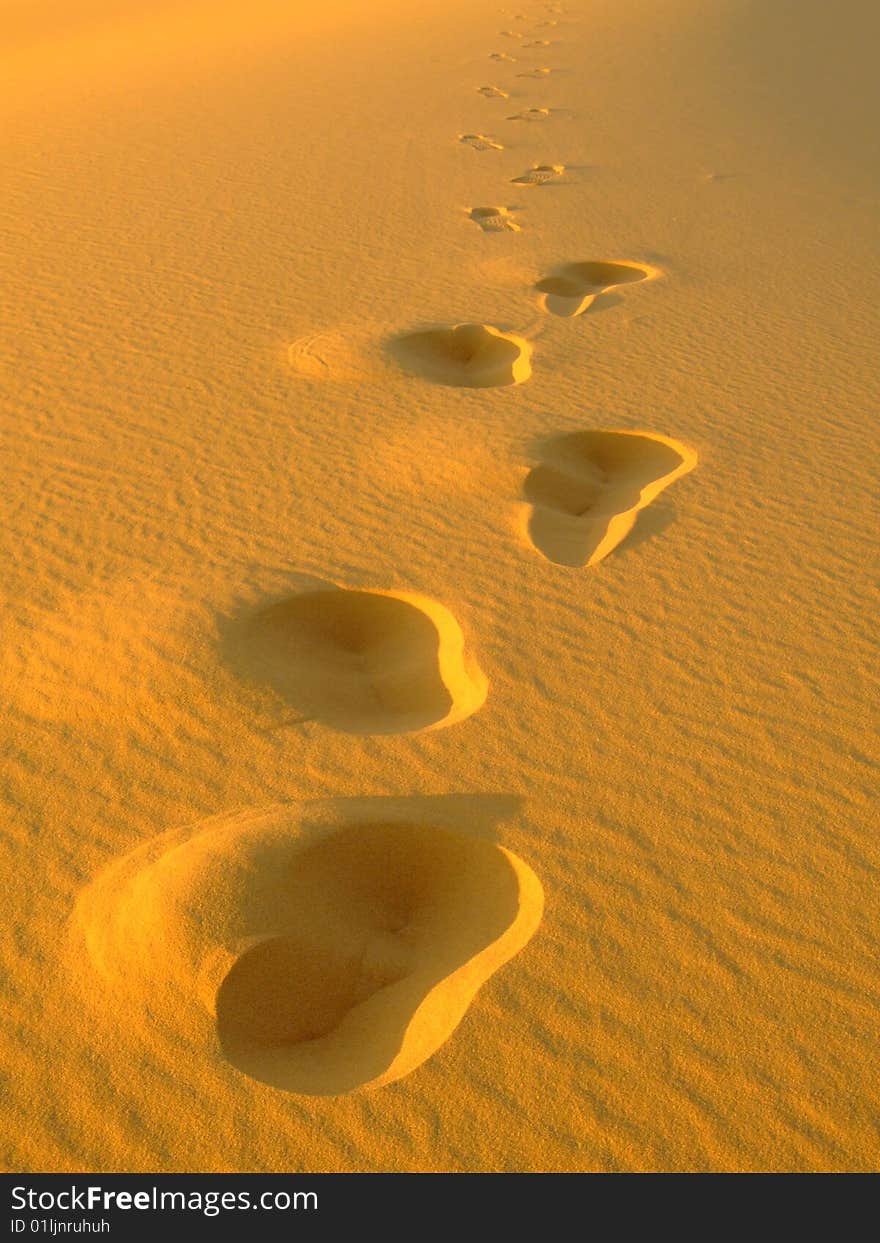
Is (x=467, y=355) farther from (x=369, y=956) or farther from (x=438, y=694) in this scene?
(x=369, y=956)

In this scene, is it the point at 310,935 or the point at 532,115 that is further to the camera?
the point at 532,115

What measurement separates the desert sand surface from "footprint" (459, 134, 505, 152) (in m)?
2.07

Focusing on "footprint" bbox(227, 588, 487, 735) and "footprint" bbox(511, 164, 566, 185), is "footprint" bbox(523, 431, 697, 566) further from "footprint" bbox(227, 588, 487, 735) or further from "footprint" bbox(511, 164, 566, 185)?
"footprint" bbox(511, 164, 566, 185)

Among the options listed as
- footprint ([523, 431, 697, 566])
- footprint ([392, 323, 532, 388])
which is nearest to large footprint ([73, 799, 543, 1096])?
footprint ([523, 431, 697, 566])

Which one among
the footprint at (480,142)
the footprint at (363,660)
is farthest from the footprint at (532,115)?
the footprint at (363,660)

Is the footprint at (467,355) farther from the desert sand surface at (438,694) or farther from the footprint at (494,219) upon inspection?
the footprint at (494,219)

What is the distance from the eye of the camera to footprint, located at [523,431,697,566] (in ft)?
11.9

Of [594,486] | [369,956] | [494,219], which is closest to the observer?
[369,956]

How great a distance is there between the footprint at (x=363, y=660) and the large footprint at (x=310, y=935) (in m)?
0.39

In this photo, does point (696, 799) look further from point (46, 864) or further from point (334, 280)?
point (334, 280)

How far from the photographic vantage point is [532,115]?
966cm

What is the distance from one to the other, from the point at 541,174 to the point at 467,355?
3460 millimetres

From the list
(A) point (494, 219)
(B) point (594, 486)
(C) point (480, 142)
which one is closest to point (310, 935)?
(B) point (594, 486)

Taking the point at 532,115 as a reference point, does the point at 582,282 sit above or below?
below
